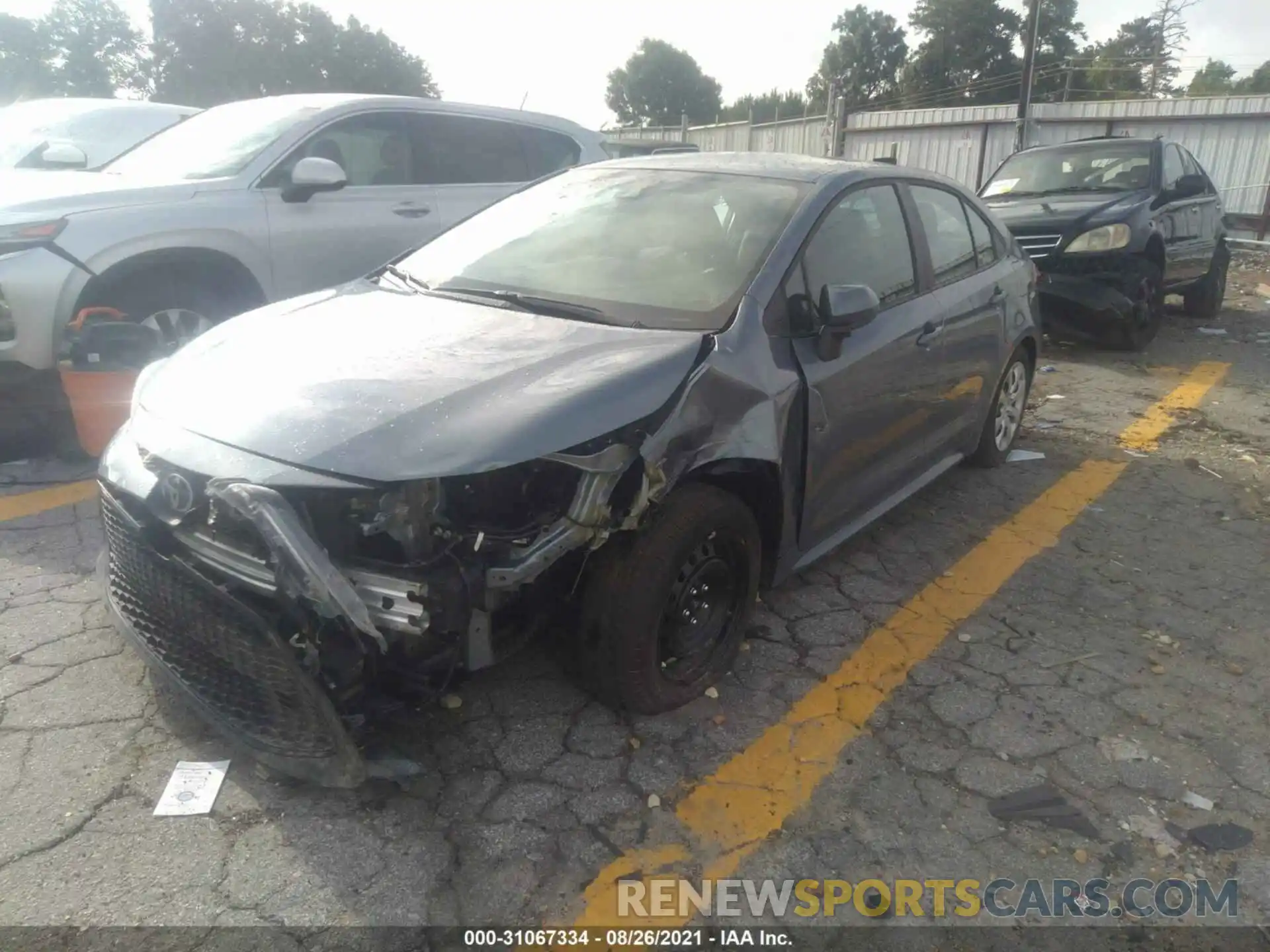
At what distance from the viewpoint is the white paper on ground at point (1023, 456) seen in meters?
5.34

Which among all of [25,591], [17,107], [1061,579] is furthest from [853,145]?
[25,591]

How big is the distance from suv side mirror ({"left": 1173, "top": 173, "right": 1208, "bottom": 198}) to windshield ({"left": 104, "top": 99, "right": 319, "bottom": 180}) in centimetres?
774

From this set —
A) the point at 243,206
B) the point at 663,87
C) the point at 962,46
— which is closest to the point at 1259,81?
the point at 962,46

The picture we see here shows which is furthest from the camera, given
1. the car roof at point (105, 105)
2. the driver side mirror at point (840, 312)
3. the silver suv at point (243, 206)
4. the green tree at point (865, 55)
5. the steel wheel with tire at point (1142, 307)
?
the green tree at point (865, 55)

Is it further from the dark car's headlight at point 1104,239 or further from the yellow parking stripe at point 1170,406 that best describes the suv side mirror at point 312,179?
the dark car's headlight at point 1104,239

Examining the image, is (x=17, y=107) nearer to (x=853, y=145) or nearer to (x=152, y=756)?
(x=152, y=756)

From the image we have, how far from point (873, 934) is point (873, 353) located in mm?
2000

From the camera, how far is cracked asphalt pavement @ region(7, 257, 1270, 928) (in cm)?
217

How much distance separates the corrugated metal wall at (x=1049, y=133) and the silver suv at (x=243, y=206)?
9156mm

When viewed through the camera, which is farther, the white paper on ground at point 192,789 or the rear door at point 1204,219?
the rear door at point 1204,219

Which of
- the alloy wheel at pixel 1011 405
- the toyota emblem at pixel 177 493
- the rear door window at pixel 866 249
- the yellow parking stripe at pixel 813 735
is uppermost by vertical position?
the rear door window at pixel 866 249

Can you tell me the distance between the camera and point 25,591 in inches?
133

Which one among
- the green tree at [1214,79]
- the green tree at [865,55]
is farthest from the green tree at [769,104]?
the green tree at [1214,79]

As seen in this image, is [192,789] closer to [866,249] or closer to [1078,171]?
[866,249]
